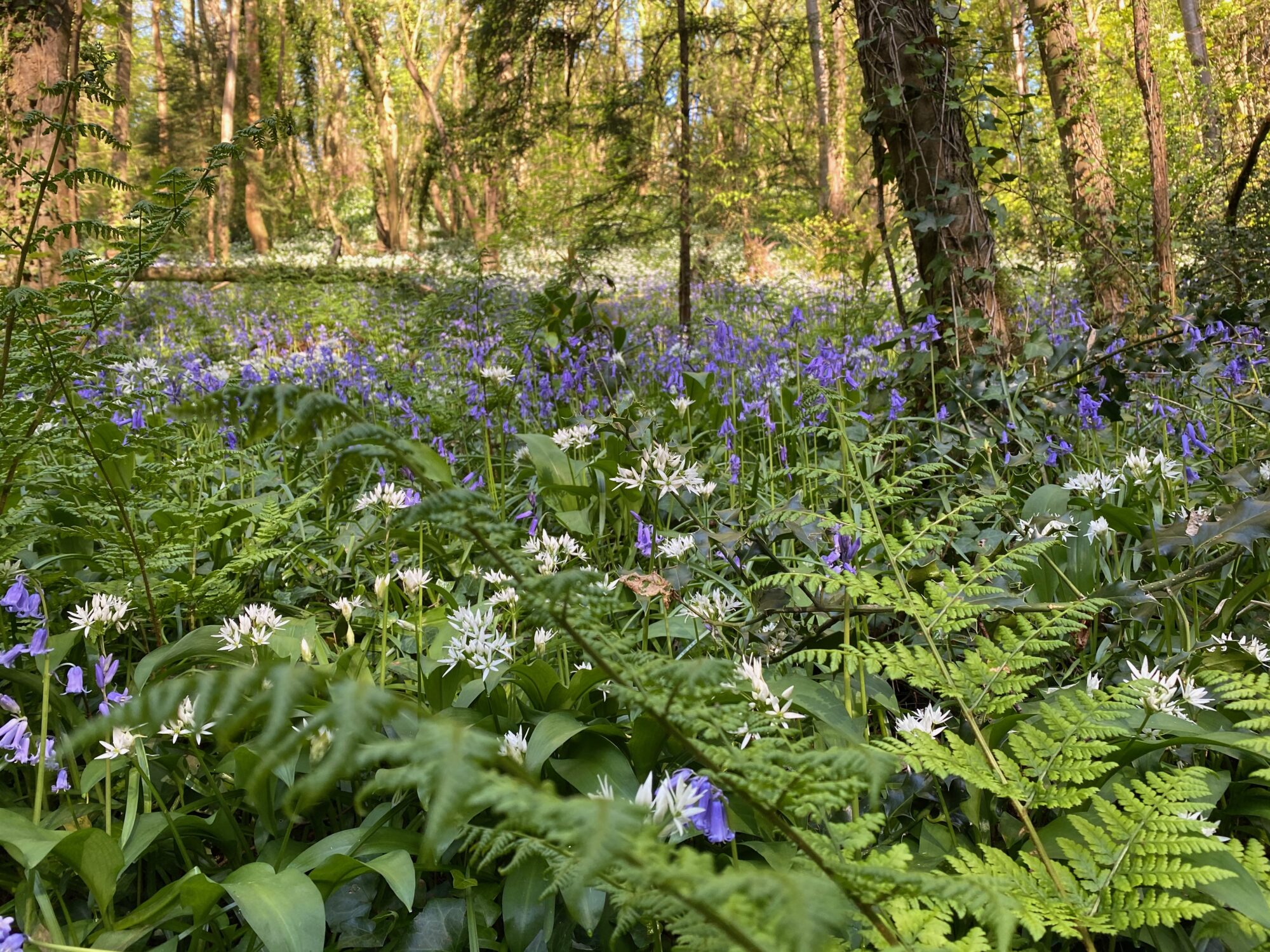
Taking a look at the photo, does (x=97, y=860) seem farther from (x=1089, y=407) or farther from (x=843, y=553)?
(x=1089, y=407)

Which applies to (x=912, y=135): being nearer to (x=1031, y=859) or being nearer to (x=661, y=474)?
(x=661, y=474)

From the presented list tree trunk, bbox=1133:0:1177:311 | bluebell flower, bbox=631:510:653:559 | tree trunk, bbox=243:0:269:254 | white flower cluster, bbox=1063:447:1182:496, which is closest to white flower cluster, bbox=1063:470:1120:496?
white flower cluster, bbox=1063:447:1182:496

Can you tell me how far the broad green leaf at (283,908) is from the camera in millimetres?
1041

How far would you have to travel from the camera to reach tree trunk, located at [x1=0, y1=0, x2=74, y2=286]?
3.14 meters

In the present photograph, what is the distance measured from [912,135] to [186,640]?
9.67 ft

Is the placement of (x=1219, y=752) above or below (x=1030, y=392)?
below

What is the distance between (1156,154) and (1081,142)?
629mm

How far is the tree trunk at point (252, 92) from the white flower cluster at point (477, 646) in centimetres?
1667

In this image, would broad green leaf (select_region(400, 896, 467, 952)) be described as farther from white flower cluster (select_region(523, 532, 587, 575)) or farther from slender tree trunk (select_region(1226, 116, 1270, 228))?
slender tree trunk (select_region(1226, 116, 1270, 228))

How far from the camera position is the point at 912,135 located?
3.09 meters

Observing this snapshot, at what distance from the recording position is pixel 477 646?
1415 mm

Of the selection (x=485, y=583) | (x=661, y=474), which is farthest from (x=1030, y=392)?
(x=485, y=583)

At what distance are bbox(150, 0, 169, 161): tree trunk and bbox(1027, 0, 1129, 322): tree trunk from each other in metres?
22.4

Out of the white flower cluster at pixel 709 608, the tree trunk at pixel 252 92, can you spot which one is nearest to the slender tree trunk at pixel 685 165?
the white flower cluster at pixel 709 608
